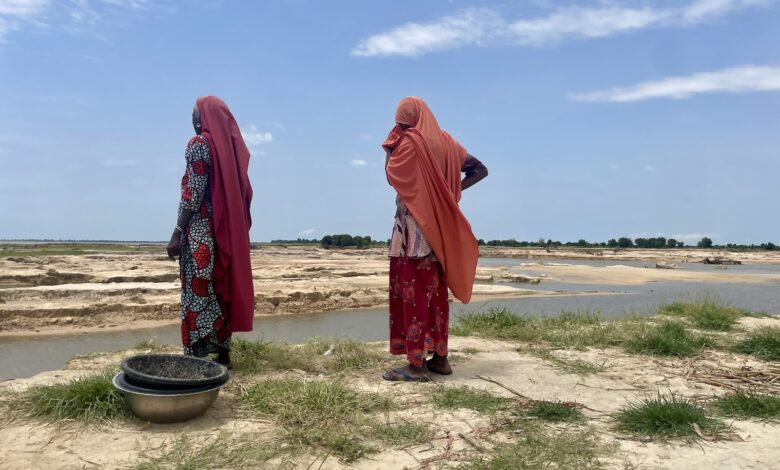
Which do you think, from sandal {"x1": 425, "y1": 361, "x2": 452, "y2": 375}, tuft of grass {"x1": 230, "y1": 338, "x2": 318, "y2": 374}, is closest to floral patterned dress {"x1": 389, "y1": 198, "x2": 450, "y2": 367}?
sandal {"x1": 425, "y1": 361, "x2": 452, "y2": 375}

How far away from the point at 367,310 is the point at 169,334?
431 centimetres

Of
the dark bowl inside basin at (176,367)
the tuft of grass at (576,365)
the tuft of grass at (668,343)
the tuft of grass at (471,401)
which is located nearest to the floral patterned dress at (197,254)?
the dark bowl inside basin at (176,367)

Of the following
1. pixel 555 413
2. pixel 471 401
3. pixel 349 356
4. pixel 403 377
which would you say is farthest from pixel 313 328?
pixel 555 413

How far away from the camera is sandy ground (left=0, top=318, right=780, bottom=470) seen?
251 cm

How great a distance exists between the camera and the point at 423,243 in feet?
13.0

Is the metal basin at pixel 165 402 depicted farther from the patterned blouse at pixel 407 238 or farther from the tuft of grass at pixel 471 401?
the patterned blouse at pixel 407 238

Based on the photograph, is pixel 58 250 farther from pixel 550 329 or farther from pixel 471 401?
pixel 471 401

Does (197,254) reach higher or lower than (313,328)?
higher

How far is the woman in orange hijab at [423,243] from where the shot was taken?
398cm

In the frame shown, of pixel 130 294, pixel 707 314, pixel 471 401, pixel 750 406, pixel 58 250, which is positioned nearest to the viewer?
pixel 750 406

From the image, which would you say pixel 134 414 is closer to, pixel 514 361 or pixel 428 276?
pixel 428 276

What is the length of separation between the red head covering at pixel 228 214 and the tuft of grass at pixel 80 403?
41.6 inches

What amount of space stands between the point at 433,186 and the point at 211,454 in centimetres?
239

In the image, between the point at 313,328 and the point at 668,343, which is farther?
the point at 313,328
